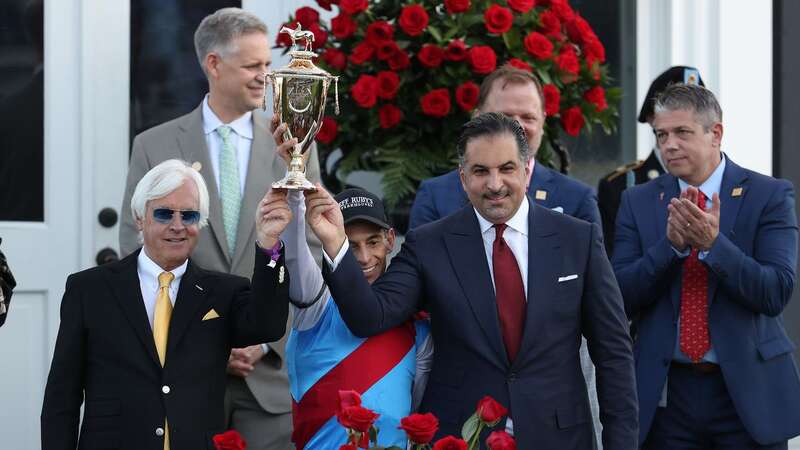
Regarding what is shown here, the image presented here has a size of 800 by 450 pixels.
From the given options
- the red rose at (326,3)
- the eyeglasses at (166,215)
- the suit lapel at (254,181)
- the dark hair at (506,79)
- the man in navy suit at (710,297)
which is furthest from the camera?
the red rose at (326,3)

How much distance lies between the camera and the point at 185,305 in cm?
372

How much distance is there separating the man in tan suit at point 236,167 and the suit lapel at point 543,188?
0.76m

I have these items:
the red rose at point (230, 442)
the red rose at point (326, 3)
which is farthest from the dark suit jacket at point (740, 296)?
the red rose at point (230, 442)

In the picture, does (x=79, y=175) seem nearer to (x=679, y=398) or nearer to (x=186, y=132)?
(x=186, y=132)

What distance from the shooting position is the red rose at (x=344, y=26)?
5.07 metres

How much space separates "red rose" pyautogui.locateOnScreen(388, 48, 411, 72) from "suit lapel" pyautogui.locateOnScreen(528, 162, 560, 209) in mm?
827

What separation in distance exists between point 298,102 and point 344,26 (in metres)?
1.84

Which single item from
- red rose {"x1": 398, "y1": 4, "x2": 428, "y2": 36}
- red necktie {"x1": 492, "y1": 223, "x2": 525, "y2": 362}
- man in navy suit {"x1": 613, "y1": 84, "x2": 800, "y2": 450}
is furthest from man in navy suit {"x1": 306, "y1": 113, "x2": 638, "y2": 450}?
red rose {"x1": 398, "y1": 4, "x2": 428, "y2": 36}

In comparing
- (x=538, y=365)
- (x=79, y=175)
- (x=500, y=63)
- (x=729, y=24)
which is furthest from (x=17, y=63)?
(x=729, y=24)

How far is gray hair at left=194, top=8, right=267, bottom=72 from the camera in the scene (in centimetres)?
444

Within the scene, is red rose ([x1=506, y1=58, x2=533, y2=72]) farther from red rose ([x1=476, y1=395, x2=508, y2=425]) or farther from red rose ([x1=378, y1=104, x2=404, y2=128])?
red rose ([x1=476, y1=395, x2=508, y2=425])

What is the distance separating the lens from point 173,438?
11.9 ft

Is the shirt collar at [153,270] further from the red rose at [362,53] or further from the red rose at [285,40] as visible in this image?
the red rose at [285,40]

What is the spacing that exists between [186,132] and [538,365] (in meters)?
1.60
